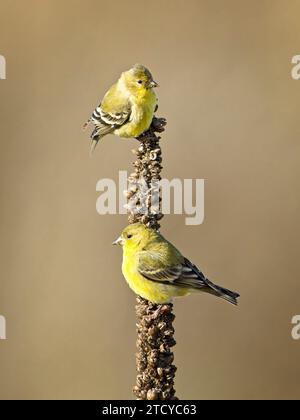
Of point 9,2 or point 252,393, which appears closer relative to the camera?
point 252,393

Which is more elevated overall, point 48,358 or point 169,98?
point 169,98

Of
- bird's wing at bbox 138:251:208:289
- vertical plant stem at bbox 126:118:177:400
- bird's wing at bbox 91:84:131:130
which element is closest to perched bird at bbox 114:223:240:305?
bird's wing at bbox 138:251:208:289

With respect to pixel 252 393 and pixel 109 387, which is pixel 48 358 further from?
pixel 252 393

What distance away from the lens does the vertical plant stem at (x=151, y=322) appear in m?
2.40

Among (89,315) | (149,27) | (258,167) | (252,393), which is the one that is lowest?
(252,393)

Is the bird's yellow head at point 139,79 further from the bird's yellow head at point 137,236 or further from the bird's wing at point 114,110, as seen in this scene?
the bird's yellow head at point 137,236

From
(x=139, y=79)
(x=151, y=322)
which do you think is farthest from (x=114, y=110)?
(x=151, y=322)

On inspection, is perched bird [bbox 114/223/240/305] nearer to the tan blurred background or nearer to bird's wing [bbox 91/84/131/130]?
bird's wing [bbox 91/84/131/130]

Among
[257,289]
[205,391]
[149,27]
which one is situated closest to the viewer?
[205,391]

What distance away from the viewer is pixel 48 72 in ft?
17.7

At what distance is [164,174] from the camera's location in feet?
16.8

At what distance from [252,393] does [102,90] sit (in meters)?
2.30

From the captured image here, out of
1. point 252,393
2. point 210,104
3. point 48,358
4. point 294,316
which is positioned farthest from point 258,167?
point 48,358

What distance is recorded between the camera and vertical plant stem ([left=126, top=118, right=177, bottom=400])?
2399mm
